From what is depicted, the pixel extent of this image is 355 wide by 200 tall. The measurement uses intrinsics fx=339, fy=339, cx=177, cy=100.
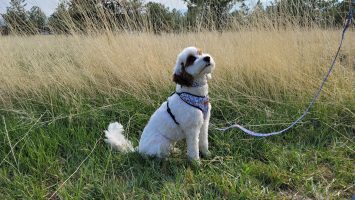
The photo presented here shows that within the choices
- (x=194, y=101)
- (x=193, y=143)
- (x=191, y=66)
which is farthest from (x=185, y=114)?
(x=191, y=66)

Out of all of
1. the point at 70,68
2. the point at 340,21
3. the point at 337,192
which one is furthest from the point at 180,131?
the point at 340,21

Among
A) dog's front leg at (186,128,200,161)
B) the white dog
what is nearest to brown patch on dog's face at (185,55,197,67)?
the white dog

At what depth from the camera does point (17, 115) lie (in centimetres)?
322

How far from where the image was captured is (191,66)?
2139mm

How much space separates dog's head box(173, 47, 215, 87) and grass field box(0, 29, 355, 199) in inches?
25.8

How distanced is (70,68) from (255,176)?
255cm

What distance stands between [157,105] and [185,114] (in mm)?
1068

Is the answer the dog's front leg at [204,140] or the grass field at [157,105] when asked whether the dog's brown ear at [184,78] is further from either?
the grass field at [157,105]

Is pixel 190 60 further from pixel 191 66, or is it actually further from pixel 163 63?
pixel 163 63

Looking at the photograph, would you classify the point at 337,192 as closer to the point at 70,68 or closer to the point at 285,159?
the point at 285,159

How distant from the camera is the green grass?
2166mm

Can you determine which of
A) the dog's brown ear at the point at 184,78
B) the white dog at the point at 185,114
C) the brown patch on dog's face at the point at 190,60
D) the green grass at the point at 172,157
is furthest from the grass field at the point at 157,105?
the brown patch on dog's face at the point at 190,60

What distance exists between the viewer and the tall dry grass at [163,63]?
3555mm

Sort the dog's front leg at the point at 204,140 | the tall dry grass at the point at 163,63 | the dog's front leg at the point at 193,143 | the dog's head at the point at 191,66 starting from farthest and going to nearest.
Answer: the tall dry grass at the point at 163,63, the dog's front leg at the point at 204,140, the dog's front leg at the point at 193,143, the dog's head at the point at 191,66
